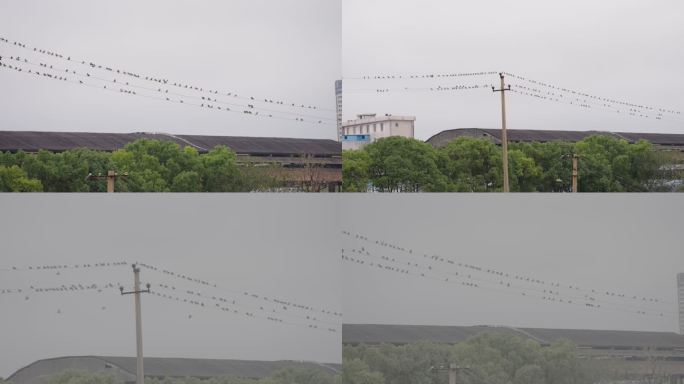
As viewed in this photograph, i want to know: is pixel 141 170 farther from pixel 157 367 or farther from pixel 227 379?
pixel 227 379

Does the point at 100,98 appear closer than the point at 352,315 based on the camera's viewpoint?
Yes

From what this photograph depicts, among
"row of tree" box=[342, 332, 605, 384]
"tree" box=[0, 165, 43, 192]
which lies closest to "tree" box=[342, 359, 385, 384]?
"row of tree" box=[342, 332, 605, 384]

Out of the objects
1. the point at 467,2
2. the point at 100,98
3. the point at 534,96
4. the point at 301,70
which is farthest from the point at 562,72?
the point at 100,98

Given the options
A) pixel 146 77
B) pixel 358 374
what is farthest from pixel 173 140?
pixel 358 374

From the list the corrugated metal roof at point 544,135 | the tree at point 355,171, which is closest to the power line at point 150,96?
the tree at point 355,171

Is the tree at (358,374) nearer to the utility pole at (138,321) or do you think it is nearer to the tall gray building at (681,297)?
the utility pole at (138,321)

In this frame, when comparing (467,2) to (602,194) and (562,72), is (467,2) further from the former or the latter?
(602,194)
